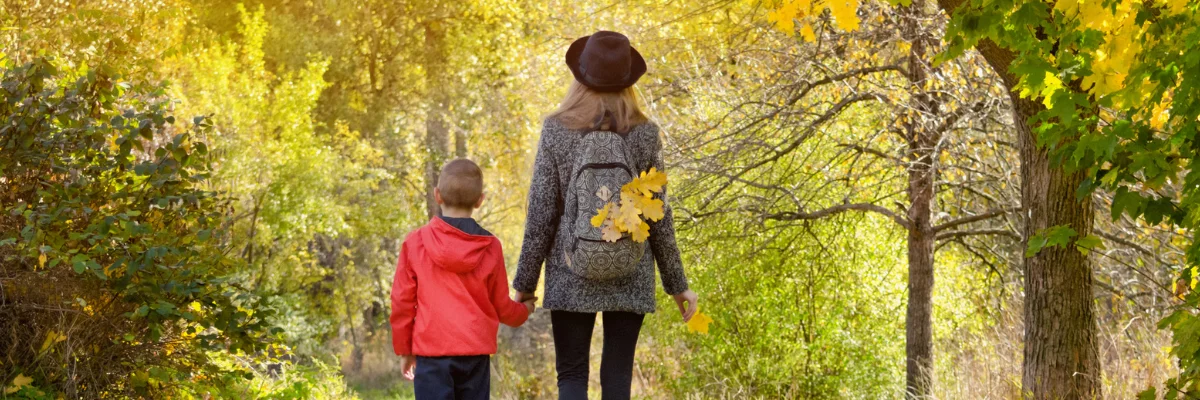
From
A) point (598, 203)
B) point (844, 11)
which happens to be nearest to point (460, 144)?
point (844, 11)

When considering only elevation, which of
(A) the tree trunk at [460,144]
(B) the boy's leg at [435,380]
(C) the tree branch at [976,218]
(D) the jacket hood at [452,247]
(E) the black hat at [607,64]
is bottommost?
(B) the boy's leg at [435,380]

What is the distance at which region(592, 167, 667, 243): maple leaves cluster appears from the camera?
3.70 m

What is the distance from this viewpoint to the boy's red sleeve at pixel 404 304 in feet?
13.8

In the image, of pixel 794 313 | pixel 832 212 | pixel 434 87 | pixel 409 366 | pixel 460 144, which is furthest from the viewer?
pixel 460 144

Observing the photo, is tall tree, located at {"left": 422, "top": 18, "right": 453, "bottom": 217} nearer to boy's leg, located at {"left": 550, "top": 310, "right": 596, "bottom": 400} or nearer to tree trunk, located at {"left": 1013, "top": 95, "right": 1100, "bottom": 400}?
tree trunk, located at {"left": 1013, "top": 95, "right": 1100, "bottom": 400}

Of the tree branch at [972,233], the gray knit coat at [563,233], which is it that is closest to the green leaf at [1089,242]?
the gray knit coat at [563,233]

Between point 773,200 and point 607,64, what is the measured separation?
16.2 ft

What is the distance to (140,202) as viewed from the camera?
5188mm

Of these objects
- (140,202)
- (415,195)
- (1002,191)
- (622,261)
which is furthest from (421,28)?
(622,261)

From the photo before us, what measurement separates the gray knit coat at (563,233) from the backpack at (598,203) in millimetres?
52

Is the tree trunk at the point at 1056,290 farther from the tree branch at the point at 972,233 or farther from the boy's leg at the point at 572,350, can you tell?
the tree branch at the point at 972,233

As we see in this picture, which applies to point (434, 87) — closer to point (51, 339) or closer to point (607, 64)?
point (51, 339)

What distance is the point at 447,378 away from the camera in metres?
4.20

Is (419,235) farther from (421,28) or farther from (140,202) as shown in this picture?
(421,28)
